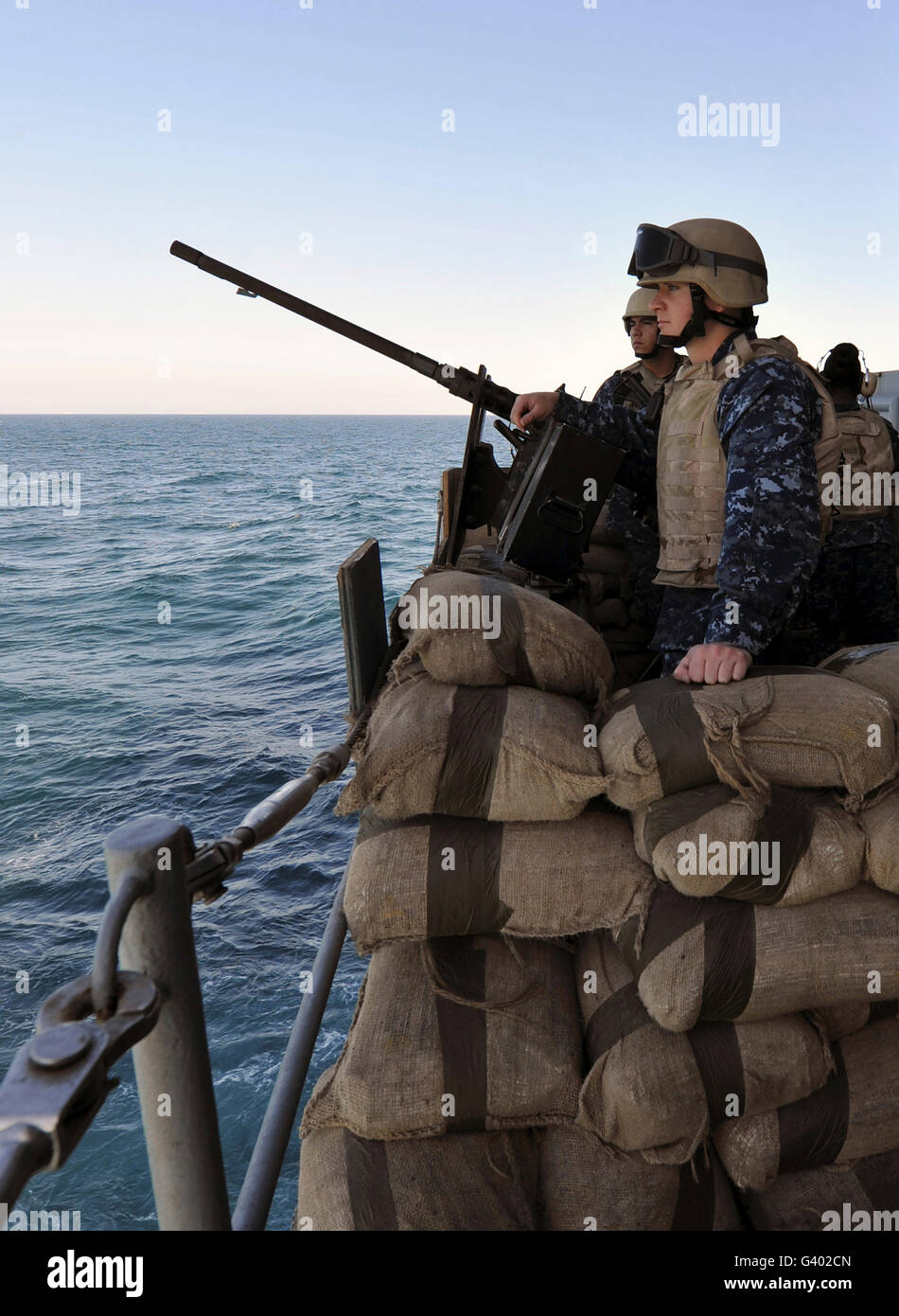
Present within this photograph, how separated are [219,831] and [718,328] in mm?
9375

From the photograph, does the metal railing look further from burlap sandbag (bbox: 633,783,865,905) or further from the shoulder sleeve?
the shoulder sleeve

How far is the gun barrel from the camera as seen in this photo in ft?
16.6

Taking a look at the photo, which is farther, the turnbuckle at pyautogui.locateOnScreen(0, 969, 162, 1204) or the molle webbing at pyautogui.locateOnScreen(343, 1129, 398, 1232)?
the molle webbing at pyautogui.locateOnScreen(343, 1129, 398, 1232)

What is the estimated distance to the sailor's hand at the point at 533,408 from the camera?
418 centimetres

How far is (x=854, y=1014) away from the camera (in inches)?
101

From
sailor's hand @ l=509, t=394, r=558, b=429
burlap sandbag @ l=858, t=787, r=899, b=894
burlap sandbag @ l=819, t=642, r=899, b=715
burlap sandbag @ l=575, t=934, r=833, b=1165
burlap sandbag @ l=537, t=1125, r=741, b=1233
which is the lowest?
burlap sandbag @ l=537, t=1125, r=741, b=1233

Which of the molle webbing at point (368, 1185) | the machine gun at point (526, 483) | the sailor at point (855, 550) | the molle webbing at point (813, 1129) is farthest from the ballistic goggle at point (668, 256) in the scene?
the molle webbing at point (368, 1185)

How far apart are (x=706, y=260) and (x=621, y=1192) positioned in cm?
278

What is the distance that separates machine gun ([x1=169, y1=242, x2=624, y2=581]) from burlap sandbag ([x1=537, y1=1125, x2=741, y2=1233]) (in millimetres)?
2493

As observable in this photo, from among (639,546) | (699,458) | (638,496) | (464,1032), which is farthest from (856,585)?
(464,1032)

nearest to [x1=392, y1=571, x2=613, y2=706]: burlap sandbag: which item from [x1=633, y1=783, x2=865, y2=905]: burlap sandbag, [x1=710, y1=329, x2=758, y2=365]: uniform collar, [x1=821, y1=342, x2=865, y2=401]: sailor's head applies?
[x1=633, y1=783, x2=865, y2=905]: burlap sandbag

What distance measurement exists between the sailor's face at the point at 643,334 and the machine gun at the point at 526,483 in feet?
4.85

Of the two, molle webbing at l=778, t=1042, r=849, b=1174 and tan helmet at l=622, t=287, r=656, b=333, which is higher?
tan helmet at l=622, t=287, r=656, b=333
